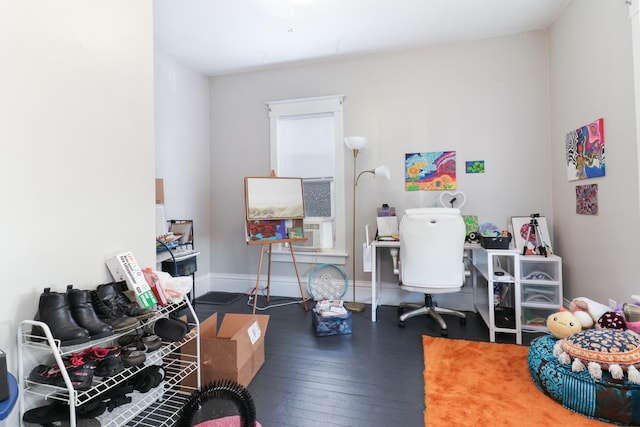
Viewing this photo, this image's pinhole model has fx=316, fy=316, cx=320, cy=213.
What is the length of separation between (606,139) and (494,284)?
143 centimetres

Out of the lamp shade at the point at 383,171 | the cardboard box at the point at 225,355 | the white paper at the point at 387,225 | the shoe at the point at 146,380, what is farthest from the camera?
the white paper at the point at 387,225

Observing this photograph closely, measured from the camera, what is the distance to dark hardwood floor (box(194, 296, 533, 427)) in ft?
5.39

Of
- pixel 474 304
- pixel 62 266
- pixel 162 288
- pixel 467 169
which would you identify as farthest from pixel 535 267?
pixel 62 266

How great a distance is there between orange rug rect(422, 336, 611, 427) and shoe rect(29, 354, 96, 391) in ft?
4.81

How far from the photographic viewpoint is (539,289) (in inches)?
103

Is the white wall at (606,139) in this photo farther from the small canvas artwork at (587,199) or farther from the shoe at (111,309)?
the shoe at (111,309)

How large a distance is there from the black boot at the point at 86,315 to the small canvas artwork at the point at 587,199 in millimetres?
3091

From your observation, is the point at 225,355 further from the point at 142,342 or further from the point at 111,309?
the point at 111,309

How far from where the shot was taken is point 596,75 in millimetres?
2287

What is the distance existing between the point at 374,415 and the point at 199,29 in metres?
3.34

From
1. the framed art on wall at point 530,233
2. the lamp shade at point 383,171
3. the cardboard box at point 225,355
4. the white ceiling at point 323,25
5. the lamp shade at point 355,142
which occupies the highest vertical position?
the white ceiling at point 323,25

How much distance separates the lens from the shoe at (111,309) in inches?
47.3

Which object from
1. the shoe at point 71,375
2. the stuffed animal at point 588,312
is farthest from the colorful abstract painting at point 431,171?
the shoe at point 71,375

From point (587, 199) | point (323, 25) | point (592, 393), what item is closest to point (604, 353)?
point (592, 393)
